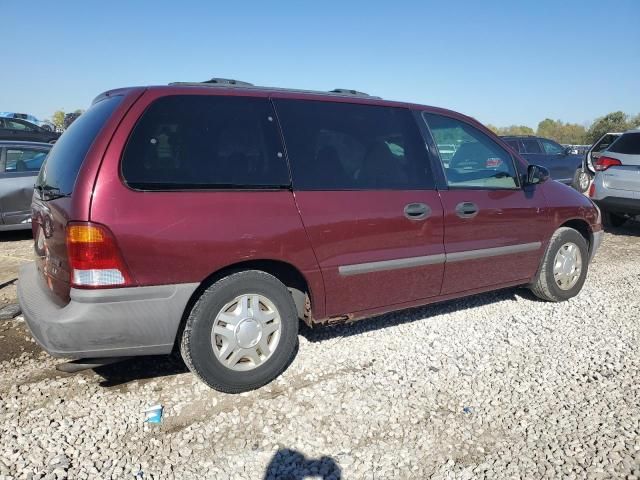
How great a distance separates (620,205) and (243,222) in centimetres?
707

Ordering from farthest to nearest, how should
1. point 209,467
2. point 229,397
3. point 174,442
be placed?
point 229,397
point 174,442
point 209,467

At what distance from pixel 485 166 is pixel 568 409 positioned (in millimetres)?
2030

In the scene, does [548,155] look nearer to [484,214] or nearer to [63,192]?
[484,214]

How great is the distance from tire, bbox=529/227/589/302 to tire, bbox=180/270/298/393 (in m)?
2.59

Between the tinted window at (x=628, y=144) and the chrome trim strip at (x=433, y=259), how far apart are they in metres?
4.62

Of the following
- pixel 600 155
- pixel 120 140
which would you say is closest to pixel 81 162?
pixel 120 140

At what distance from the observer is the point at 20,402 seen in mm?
2947

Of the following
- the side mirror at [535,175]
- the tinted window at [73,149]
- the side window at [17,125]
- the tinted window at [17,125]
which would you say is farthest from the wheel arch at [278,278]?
the side window at [17,125]

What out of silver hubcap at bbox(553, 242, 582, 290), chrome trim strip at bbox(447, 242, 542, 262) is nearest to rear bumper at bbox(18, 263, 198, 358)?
chrome trim strip at bbox(447, 242, 542, 262)

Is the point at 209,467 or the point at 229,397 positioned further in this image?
the point at 229,397

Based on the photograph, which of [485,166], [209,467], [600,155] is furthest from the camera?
[600,155]

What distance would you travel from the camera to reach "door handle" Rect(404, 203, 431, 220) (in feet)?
11.6

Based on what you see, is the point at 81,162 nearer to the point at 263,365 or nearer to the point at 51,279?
the point at 51,279

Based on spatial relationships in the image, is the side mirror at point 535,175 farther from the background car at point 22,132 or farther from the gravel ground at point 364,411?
the background car at point 22,132
